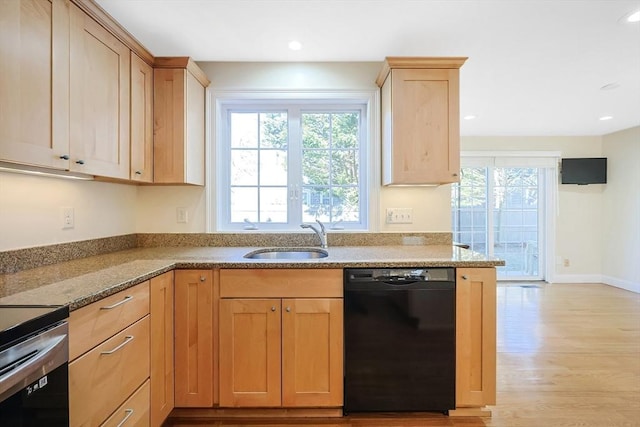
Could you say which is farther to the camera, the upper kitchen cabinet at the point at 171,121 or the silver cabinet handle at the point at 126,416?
the upper kitchen cabinet at the point at 171,121

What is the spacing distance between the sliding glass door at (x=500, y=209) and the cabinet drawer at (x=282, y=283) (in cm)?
389

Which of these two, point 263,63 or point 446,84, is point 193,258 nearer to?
point 263,63

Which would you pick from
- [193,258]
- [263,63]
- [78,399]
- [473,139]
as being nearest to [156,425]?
[78,399]

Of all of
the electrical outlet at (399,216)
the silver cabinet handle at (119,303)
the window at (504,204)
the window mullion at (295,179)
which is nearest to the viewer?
the silver cabinet handle at (119,303)

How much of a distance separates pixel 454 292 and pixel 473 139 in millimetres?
4078

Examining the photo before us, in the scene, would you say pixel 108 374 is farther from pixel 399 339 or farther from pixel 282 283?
pixel 399 339

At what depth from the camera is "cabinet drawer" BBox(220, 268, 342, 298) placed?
172 cm

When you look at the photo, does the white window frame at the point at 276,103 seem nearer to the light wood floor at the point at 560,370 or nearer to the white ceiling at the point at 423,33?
the white ceiling at the point at 423,33

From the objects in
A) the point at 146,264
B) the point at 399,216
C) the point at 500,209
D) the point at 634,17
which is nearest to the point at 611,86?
the point at 634,17

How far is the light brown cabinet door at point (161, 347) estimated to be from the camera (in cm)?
154

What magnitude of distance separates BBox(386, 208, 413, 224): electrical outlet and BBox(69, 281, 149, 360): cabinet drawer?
1.66 metres

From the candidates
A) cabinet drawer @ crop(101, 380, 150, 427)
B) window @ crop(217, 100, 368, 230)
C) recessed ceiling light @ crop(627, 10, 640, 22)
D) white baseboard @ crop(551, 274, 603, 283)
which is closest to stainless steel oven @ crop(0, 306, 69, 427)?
cabinet drawer @ crop(101, 380, 150, 427)

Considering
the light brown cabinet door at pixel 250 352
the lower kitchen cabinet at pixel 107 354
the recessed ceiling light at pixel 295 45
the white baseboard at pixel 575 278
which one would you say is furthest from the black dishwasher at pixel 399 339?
the white baseboard at pixel 575 278

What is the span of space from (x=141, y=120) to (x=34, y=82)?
2.44 feet
